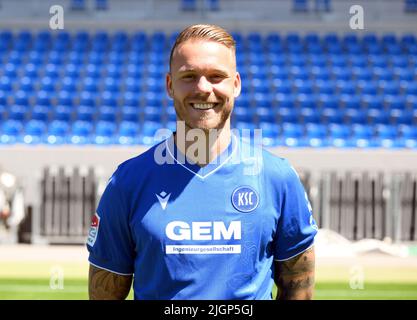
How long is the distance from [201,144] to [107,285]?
0.59 meters

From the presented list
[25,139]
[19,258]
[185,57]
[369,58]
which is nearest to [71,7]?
[25,139]

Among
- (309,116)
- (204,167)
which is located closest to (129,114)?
(309,116)

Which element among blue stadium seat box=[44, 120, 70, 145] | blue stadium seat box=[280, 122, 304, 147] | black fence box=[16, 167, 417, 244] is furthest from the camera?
blue stadium seat box=[280, 122, 304, 147]

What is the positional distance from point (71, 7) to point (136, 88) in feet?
13.6

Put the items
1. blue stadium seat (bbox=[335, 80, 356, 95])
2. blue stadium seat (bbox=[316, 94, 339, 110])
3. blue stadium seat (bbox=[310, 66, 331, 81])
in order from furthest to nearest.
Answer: blue stadium seat (bbox=[310, 66, 331, 81]), blue stadium seat (bbox=[335, 80, 356, 95]), blue stadium seat (bbox=[316, 94, 339, 110])

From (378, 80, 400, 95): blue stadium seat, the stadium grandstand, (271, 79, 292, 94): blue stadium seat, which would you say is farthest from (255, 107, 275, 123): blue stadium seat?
(378, 80, 400, 95): blue stadium seat

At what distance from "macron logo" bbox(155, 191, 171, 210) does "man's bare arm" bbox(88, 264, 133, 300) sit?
0.32 m

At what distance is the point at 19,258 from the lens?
12094mm

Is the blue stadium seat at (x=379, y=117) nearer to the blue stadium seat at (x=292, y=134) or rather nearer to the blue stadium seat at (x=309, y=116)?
the blue stadium seat at (x=309, y=116)

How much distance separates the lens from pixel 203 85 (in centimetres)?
257

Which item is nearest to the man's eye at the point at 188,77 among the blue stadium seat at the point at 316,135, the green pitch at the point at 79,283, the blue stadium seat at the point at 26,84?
the green pitch at the point at 79,283

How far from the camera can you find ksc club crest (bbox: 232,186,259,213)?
2.63m

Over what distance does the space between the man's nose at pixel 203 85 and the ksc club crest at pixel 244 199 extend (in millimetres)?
346

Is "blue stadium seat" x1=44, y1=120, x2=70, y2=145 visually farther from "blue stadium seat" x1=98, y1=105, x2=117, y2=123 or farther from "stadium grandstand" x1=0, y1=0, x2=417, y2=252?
"blue stadium seat" x1=98, y1=105, x2=117, y2=123
